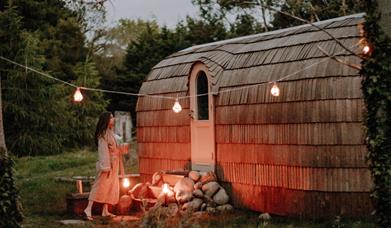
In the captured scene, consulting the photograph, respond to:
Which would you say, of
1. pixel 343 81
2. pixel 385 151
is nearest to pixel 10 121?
pixel 343 81

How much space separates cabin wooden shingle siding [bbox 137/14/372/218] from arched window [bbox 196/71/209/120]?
21 millimetres

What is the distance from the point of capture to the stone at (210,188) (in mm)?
11141

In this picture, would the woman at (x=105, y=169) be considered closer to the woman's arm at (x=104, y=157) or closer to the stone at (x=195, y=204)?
the woman's arm at (x=104, y=157)

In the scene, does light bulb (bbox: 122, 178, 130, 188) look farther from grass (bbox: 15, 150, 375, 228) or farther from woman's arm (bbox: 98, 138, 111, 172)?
grass (bbox: 15, 150, 375, 228)

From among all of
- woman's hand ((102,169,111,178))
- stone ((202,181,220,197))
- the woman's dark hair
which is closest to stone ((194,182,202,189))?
stone ((202,181,220,197))

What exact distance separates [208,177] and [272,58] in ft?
8.68

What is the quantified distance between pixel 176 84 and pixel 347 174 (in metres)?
4.88

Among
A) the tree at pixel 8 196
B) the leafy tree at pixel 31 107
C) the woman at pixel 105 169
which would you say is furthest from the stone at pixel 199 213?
the leafy tree at pixel 31 107

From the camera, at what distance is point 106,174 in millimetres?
10969

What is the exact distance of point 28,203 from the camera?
41.7 feet

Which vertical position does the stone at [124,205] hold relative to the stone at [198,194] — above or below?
below

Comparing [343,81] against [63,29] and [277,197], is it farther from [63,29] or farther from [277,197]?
[63,29]

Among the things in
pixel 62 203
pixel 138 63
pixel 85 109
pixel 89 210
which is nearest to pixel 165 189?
pixel 89 210

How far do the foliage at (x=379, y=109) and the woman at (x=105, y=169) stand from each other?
5.95 metres
